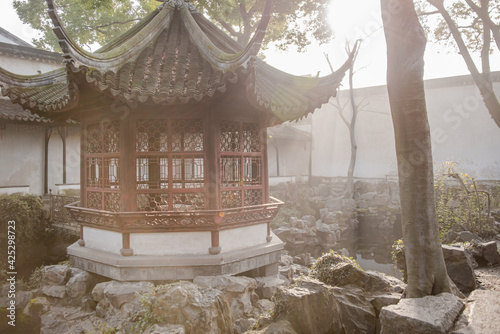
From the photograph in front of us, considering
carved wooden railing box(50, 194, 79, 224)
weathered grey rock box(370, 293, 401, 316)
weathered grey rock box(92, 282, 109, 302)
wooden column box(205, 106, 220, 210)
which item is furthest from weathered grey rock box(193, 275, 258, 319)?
carved wooden railing box(50, 194, 79, 224)

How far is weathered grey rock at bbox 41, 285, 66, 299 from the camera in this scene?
6.20 metres

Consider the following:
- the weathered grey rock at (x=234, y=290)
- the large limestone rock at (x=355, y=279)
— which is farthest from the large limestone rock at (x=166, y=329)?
the weathered grey rock at (x=234, y=290)

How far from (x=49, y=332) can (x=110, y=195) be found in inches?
93.5

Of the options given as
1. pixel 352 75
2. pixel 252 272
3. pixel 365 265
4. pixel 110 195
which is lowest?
pixel 365 265

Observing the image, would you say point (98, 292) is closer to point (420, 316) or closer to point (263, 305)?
point (263, 305)

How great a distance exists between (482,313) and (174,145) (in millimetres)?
4996

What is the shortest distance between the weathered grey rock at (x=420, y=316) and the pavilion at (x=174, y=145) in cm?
344

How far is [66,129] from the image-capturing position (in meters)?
13.8

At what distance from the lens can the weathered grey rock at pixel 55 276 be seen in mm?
6453

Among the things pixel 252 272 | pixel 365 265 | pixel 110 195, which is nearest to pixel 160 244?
pixel 110 195

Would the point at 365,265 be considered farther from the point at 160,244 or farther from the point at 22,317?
the point at 22,317

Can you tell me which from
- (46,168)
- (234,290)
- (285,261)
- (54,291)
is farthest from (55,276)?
(46,168)

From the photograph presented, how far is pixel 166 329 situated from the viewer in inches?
133

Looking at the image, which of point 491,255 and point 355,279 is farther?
point 491,255
